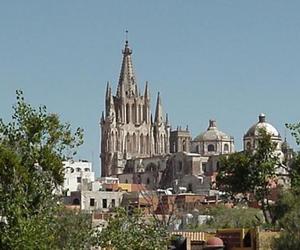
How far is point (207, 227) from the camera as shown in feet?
222

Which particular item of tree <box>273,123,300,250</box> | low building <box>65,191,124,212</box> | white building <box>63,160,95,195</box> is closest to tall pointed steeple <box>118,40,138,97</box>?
white building <box>63,160,95,195</box>

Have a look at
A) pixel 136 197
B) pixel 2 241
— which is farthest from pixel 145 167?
pixel 2 241

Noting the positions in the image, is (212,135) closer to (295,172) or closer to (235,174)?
(235,174)

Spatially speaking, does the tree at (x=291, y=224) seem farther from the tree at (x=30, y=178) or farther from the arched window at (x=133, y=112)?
the arched window at (x=133, y=112)

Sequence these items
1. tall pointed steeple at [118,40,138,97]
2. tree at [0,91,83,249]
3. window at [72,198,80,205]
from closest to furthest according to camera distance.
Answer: tree at [0,91,83,249]
window at [72,198,80,205]
tall pointed steeple at [118,40,138,97]

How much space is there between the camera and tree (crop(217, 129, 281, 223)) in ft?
217

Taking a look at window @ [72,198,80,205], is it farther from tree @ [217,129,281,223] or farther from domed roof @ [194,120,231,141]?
domed roof @ [194,120,231,141]

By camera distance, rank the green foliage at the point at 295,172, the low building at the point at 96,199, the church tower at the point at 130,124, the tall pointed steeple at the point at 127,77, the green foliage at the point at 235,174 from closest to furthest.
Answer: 1. the green foliage at the point at 295,172
2. the green foliage at the point at 235,174
3. the low building at the point at 96,199
4. the church tower at the point at 130,124
5. the tall pointed steeple at the point at 127,77

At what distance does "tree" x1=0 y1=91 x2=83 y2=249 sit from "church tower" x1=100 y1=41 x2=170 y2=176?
395ft

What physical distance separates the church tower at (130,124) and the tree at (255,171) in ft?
314

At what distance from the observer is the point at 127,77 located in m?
173

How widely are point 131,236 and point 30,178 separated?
4.70m

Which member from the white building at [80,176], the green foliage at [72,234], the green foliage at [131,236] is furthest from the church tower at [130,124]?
the green foliage at [131,236]

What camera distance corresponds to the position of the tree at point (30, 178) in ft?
116
